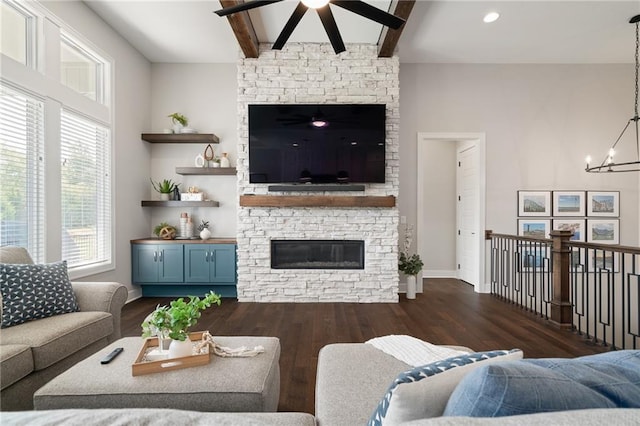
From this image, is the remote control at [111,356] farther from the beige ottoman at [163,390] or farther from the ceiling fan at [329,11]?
the ceiling fan at [329,11]

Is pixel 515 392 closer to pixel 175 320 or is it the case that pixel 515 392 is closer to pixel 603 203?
pixel 175 320

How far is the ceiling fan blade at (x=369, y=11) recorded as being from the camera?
234 centimetres

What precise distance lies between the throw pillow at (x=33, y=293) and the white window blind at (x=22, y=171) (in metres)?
0.86

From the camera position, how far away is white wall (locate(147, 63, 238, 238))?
4.85 metres

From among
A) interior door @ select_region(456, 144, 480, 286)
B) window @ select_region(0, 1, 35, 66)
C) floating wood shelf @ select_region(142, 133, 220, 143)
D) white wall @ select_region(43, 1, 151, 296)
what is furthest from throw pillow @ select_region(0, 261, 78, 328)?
interior door @ select_region(456, 144, 480, 286)

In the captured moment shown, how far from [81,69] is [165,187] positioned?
1719 millimetres

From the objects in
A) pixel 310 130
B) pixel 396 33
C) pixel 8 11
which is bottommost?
pixel 310 130

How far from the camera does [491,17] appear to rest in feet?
12.3

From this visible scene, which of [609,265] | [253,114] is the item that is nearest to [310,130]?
[253,114]

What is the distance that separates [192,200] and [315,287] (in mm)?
2200

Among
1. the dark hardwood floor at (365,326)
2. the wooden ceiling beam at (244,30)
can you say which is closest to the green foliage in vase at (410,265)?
the dark hardwood floor at (365,326)

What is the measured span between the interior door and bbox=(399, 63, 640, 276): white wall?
226 mm

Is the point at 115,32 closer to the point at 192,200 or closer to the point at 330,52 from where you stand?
the point at 192,200

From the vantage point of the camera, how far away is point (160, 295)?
15.1 ft
